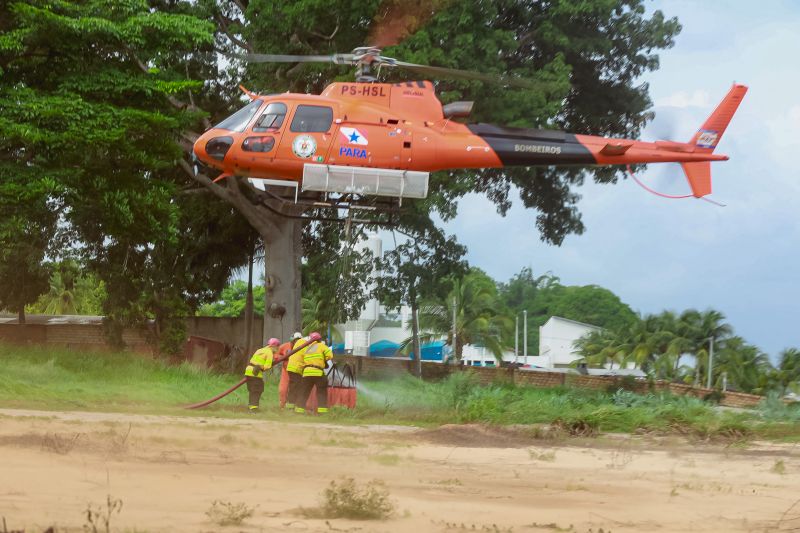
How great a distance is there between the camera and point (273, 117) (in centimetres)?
1833

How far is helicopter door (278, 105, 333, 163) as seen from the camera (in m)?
18.2

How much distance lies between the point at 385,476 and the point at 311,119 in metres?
7.85

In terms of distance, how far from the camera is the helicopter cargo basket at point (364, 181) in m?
18.0

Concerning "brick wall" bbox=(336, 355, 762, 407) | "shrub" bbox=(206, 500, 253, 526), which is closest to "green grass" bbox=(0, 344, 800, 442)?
"brick wall" bbox=(336, 355, 762, 407)

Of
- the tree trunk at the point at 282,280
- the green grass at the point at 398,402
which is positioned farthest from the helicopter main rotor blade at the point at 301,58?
the tree trunk at the point at 282,280

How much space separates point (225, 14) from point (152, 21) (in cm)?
579

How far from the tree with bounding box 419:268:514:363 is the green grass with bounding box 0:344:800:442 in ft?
104

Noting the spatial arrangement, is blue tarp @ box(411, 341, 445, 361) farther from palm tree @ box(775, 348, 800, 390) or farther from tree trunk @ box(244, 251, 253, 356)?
tree trunk @ box(244, 251, 253, 356)

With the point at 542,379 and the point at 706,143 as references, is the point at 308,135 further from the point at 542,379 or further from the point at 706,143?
the point at 542,379

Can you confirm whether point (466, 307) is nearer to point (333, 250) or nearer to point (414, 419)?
point (333, 250)

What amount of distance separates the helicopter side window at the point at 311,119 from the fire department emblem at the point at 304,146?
15cm

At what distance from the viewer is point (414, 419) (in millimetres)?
20594

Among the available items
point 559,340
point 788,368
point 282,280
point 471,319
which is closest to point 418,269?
point 282,280

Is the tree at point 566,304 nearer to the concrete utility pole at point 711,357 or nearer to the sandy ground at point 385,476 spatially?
the concrete utility pole at point 711,357
